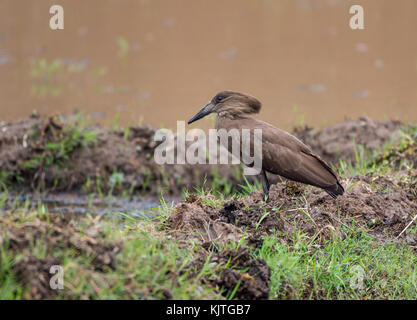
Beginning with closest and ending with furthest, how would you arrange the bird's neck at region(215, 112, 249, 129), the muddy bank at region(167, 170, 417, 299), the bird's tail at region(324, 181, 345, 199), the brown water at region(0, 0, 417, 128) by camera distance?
1. the muddy bank at region(167, 170, 417, 299)
2. the bird's tail at region(324, 181, 345, 199)
3. the bird's neck at region(215, 112, 249, 129)
4. the brown water at region(0, 0, 417, 128)

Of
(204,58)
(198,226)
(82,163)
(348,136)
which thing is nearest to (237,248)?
(198,226)

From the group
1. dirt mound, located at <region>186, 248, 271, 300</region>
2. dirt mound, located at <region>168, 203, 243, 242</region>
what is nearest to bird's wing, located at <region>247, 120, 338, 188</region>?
dirt mound, located at <region>168, 203, 243, 242</region>

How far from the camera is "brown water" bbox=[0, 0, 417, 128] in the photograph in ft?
37.0

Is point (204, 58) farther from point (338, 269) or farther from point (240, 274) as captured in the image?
point (240, 274)

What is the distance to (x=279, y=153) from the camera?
6.07m

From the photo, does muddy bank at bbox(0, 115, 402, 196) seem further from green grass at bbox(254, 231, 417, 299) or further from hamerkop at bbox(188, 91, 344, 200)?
green grass at bbox(254, 231, 417, 299)

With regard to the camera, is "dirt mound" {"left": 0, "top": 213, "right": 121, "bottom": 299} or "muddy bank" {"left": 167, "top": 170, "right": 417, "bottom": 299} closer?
"dirt mound" {"left": 0, "top": 213, "right": 121, "bottom": 299}

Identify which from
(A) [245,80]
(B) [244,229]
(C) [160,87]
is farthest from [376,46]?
(B) [244,229]

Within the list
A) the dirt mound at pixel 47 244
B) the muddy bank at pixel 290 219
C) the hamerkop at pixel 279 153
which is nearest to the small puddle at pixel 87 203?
the hamerkop at pixel 279 153

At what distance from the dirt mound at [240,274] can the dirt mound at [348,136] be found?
432cm

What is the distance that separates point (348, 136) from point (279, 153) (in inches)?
127

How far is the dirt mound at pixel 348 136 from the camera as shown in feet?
28.9

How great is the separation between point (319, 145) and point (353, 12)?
7.21m

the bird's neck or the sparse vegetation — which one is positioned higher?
the bird's neck
